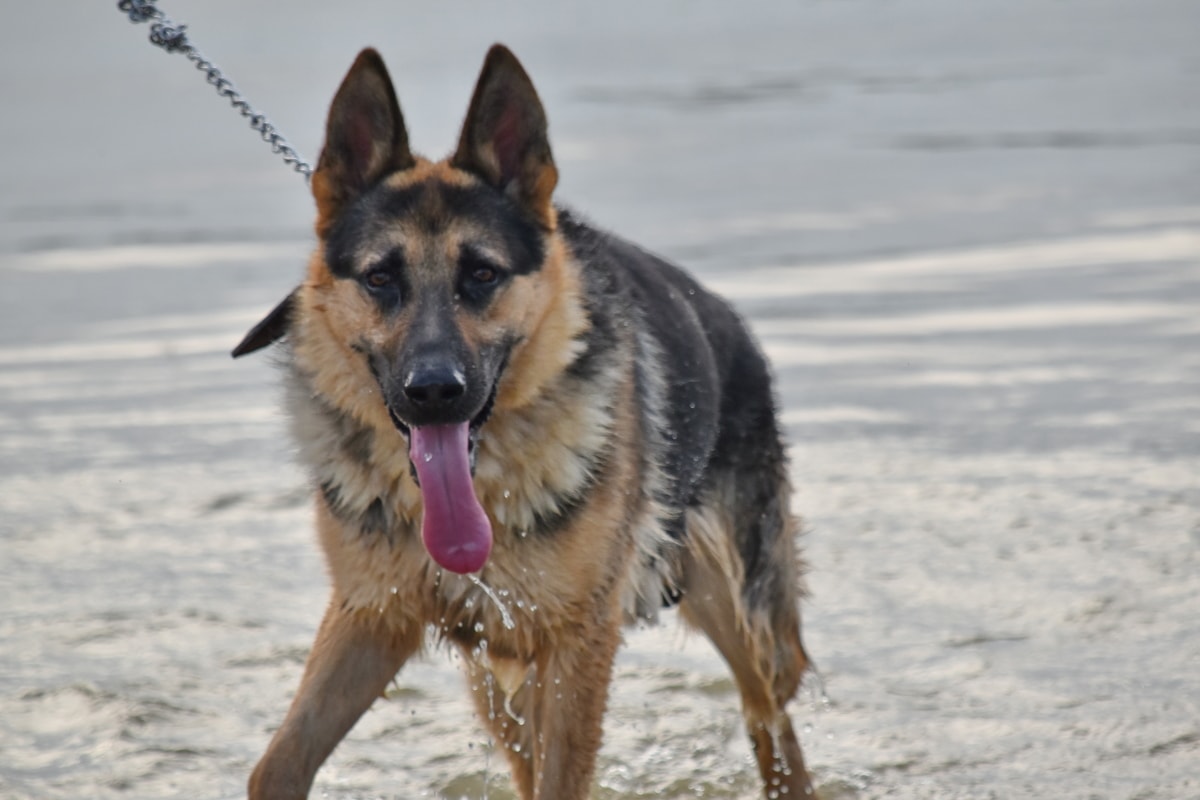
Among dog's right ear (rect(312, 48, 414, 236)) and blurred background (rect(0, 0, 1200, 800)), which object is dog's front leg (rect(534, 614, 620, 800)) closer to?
blurred background (rect(0, 0, 1200, 800))

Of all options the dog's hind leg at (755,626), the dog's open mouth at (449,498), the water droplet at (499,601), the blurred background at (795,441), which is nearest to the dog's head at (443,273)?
the dog's open mouth at (449,498)

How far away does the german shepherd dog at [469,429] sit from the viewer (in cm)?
404

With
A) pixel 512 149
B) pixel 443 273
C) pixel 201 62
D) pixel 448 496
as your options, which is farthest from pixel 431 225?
pixel 201 62

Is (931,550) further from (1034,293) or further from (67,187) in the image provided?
(67,187)

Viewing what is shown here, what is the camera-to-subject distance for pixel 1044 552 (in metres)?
6.44

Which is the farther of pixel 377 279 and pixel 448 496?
pixel 377 279

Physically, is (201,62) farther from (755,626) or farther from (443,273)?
(755,626)

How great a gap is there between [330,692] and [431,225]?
111cm

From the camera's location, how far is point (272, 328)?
15.0ft

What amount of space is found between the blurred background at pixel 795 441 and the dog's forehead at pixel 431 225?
1602 mm

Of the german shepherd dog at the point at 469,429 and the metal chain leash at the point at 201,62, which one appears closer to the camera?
the german shepherd dog at the point at 469,429

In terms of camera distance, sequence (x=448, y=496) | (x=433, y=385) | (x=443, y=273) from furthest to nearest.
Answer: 1. (x=443, y=273)
2. (x=448, y=496)
3. (x=433, y=385)

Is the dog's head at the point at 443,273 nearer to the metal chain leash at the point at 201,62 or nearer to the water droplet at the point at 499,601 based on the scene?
the water droplet at the point at 499,601

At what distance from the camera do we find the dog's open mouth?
3.95 metres
